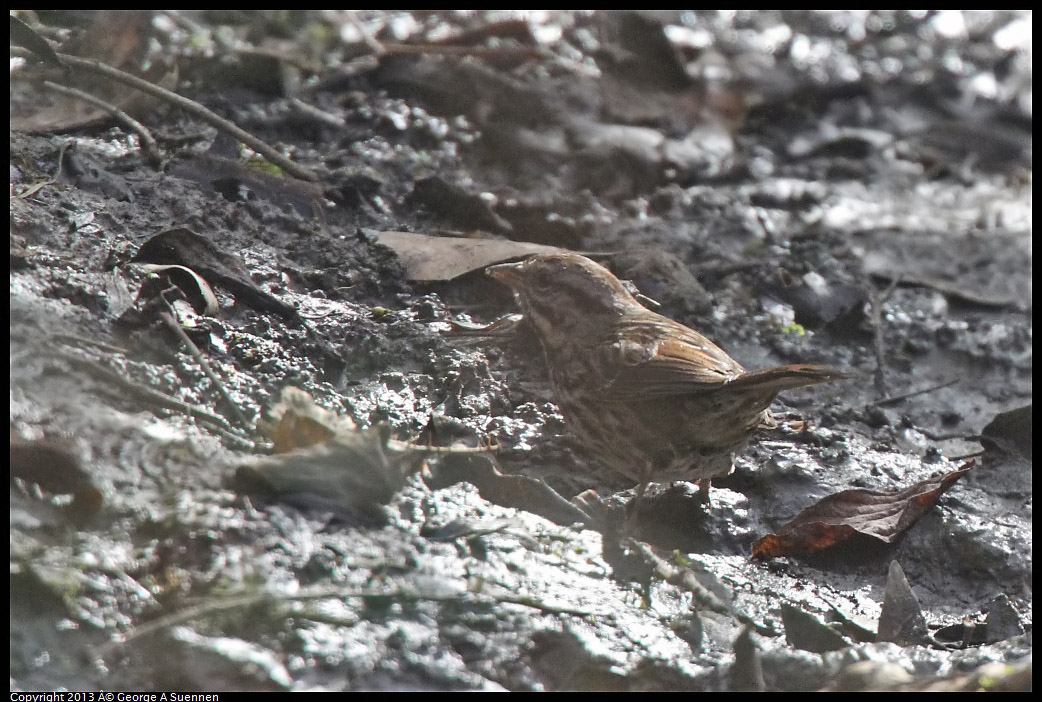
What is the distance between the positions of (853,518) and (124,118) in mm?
3798

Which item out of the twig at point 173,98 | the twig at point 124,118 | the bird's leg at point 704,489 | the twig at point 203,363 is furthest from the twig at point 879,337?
the twig at point 124,118

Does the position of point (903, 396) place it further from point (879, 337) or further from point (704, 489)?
point (704, 489)

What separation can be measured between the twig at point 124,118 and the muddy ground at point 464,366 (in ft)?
0.21

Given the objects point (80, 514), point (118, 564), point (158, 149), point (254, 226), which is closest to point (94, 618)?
point (118, 564)

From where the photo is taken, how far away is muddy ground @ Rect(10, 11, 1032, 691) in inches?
114

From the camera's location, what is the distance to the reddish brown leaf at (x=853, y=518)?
403 centimetres

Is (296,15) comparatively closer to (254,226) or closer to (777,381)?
(254,226)

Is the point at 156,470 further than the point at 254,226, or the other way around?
the point at 254,226

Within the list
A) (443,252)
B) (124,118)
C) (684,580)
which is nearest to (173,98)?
(124,118)

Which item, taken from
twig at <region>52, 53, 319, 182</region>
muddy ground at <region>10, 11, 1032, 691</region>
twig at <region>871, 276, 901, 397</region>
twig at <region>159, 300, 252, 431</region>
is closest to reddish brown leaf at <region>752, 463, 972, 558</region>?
muddy ground at <region>10, 11, 1032, 691</region>

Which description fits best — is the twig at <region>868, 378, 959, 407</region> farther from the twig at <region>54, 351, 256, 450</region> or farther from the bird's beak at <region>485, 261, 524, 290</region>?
the twig at <region>54, 351, 256, 450</region>
